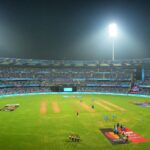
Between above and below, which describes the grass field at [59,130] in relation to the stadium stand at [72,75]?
below

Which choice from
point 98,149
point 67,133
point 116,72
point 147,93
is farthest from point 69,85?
point 98,149

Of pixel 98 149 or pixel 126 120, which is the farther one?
pixel 126 120

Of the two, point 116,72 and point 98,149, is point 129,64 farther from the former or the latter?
point 98,149

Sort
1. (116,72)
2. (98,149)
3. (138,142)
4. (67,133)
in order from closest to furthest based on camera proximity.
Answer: (98,149)
(138,142)
(67,133)
(116,72)

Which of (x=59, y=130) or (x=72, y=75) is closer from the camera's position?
(x=59, y=130)

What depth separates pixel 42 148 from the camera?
23734 millimetres

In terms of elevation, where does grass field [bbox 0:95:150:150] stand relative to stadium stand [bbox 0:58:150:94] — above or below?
below

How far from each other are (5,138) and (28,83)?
68233 mm

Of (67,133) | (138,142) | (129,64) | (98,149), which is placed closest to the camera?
(98,149)

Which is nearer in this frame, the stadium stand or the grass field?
the grass field

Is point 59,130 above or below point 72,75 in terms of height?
below

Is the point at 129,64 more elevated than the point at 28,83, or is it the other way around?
the point at 129,64

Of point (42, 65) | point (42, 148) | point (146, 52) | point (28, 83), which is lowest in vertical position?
point (42, 148)

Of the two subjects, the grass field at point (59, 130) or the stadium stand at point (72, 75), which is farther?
the stadium stand at point (72, 75)
